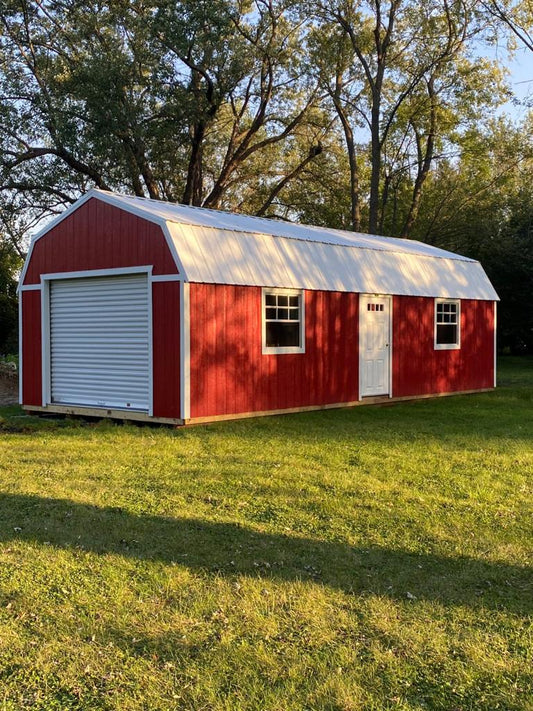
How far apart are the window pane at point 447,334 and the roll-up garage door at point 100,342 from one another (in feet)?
25.9

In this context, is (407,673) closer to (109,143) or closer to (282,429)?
(282,429)

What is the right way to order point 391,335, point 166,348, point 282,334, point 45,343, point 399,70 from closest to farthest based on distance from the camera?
1. point 166,348
2. point 282,334
3. point 45,343
4. point 391,335
5. point 399,70

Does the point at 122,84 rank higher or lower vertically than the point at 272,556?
higher

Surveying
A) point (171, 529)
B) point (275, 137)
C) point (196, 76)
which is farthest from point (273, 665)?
point (275, 137)

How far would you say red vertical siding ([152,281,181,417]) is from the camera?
11.3 m

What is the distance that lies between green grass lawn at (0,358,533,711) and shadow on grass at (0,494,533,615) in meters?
0.02

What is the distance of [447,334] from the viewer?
56.4 ft

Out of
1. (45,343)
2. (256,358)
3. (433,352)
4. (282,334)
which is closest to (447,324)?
(433,352)

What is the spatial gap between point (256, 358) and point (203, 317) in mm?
1385

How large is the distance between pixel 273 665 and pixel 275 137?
2768cm

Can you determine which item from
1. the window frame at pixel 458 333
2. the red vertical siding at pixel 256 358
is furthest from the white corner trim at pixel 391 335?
the window frame at pixel 458 333

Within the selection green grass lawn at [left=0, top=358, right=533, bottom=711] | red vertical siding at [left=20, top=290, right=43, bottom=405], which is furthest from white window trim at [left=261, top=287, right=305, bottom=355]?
red vertical siding at [left=20, top=290, right=43, bottom=405]

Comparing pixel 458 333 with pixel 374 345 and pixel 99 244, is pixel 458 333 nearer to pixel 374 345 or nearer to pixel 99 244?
pixel 374 345

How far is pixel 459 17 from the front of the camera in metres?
27.4
